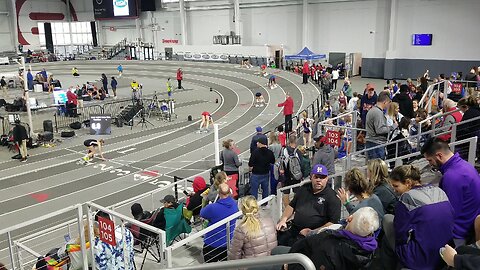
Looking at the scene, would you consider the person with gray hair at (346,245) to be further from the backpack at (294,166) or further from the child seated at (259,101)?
the child seated at (259,101)

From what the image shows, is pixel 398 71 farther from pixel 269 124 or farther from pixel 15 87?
pixel 15 87

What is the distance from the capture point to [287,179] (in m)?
9.26

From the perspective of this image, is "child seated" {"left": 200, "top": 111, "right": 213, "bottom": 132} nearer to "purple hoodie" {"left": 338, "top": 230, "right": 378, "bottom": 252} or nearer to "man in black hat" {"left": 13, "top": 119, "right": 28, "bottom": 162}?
"man in black hat" {"left": 13, "top": 119, "right": 28, "bottom": 162}

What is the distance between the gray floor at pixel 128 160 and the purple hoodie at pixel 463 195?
9079 mm

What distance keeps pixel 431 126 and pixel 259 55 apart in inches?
1396

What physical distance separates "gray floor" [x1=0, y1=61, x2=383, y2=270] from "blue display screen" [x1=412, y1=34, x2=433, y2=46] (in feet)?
25.8

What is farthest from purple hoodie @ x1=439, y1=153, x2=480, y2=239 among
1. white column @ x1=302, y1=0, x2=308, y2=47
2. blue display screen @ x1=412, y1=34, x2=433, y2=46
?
white column @ x1=302, y1=0, x2=308, y2=47

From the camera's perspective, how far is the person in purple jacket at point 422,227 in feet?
12.6

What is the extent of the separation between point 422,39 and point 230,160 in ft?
103

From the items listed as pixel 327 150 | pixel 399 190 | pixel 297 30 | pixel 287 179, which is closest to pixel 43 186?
pixel 287 179

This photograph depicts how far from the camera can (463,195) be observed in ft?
14.8

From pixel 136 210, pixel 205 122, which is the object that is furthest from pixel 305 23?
pixel 136 210

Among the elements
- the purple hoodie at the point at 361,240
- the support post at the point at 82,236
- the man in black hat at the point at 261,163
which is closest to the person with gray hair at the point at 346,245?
the purple hoodie at the point at 361,240

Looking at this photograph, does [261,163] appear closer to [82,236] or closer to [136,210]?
[136,210]
